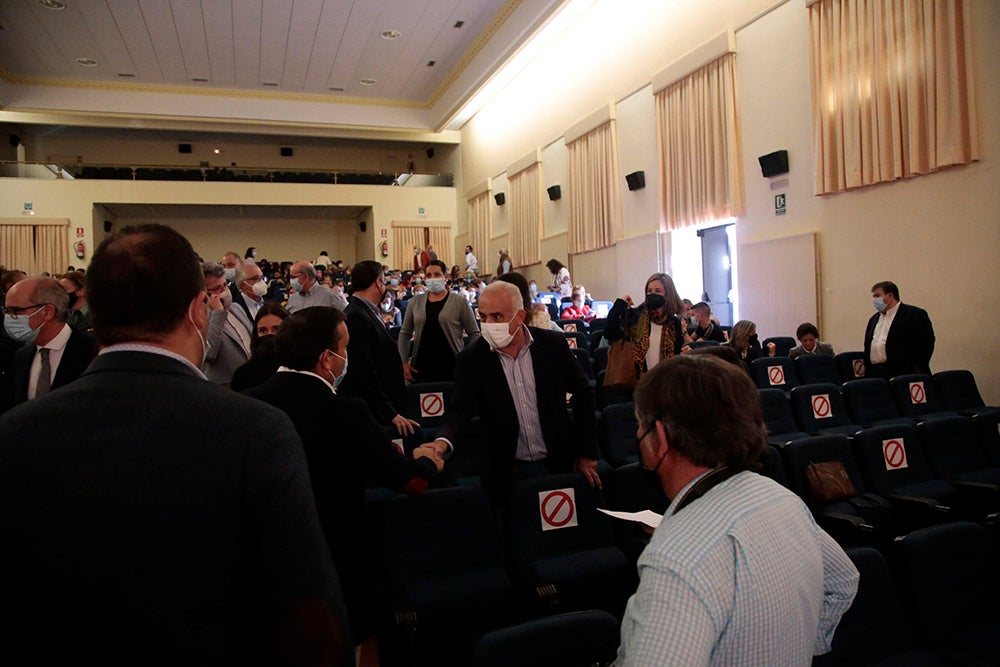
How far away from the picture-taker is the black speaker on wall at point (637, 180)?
1094cm

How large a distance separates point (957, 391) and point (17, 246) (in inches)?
768

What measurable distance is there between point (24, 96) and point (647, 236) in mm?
14897

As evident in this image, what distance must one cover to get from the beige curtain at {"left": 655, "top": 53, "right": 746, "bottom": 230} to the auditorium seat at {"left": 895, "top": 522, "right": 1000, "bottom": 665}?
7136mm

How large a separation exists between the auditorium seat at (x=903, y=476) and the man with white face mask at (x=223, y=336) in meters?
Answer: 3.54

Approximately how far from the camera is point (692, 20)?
9.48m

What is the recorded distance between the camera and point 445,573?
2678mm

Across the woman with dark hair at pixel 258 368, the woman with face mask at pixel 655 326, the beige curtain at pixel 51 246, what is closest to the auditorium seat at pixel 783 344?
the woman with face mask at pixel 655 326

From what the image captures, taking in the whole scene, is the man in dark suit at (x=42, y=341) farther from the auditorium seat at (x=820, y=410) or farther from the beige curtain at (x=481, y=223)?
the beige curtain at (x=481, y=223)

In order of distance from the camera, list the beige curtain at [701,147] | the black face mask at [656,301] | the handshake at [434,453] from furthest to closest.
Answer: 1. the beige curtain at [701,147]
2. the black face mask at [656,301]
3. the handshake at [434,453]

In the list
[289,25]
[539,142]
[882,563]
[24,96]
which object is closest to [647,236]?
[539,142]

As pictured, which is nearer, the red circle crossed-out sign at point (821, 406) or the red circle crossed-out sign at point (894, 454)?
the red circle crossed-out sign at point (894, 454)

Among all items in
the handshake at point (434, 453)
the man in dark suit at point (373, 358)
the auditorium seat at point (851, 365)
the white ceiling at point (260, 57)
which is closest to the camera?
the handshake at point (434, 453)

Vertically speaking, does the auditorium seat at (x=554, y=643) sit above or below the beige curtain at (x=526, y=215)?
below

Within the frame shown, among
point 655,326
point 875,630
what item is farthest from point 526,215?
point 875,630
